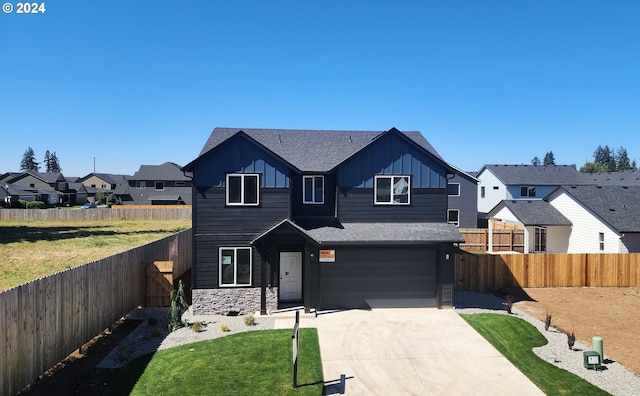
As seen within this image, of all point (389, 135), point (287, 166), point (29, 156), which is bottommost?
point (287, 166)

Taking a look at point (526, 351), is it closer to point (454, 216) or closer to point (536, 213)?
point (536, 213)

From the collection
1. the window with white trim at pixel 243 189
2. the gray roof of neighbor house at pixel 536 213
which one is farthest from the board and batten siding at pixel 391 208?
the gray roof of neighbor house at pixel 536 213

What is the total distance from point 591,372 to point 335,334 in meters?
7.81

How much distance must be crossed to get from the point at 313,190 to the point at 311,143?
3263 millimetres

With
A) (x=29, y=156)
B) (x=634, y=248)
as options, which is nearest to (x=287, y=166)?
(x=634, y=248)

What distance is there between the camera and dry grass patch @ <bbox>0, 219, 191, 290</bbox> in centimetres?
2177

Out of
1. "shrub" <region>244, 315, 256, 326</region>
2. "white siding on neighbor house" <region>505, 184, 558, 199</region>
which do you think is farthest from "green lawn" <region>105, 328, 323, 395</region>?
"white siding on neighbor house" <region>505, 184, 558, 199</region>

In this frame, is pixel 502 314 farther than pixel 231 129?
No

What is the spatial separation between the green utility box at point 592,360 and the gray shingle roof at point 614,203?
1697cm

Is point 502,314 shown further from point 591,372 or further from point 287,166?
point 287,166

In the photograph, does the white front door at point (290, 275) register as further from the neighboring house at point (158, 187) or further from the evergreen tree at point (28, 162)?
the evergreen tree at point (28, 162)

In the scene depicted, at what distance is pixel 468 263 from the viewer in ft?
70.2

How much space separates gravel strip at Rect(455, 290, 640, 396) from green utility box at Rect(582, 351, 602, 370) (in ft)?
0.46

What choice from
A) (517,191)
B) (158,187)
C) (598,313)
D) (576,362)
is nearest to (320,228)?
(576,362)
